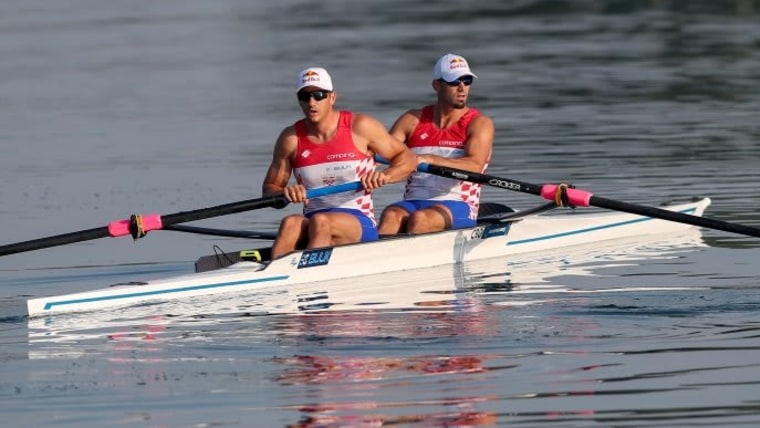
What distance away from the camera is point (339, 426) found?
9125 mm

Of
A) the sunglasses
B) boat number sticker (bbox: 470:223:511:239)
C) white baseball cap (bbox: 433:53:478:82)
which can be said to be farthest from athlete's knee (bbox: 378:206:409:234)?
the sunglasses

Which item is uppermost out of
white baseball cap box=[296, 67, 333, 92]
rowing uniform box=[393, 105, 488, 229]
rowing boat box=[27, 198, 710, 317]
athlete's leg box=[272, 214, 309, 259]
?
white baseball cap box=[296, 67, 333, 92]

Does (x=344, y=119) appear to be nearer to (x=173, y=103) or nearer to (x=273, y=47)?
(x=173, y=103)

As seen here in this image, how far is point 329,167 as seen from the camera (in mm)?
14203

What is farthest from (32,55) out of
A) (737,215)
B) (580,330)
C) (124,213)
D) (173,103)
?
(580,330)

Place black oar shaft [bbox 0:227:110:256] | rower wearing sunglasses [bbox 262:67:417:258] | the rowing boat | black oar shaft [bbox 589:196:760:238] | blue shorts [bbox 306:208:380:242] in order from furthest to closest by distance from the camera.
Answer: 1. blue shorts [bbox 306:208:380:242]
2. rower wearing sunglasses [bbox 262:67:417:258]
3. black oar shaft [bbox 589:196:760:238]
4. black oar shaft [bbox 0:227:110:256]
5. the rowing boat

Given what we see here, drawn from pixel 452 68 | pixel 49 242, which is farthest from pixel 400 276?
pixel 49 242

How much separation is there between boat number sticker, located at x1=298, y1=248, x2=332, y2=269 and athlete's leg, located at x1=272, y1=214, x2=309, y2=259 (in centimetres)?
21

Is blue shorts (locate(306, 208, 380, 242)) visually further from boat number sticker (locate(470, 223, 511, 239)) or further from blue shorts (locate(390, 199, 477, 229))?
boat number sticker (locate(470, 223, 511, 239))

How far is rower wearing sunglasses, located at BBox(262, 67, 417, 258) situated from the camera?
14.0 meters

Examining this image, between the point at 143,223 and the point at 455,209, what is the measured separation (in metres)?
3.05

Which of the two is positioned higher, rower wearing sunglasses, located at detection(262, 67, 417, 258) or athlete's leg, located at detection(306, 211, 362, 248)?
rower wearing sunglasses, located at detection(262, 67, 417, 258)

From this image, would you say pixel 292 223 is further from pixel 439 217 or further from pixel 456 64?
pixel 456 64

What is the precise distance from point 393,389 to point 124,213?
9036 millimetres
